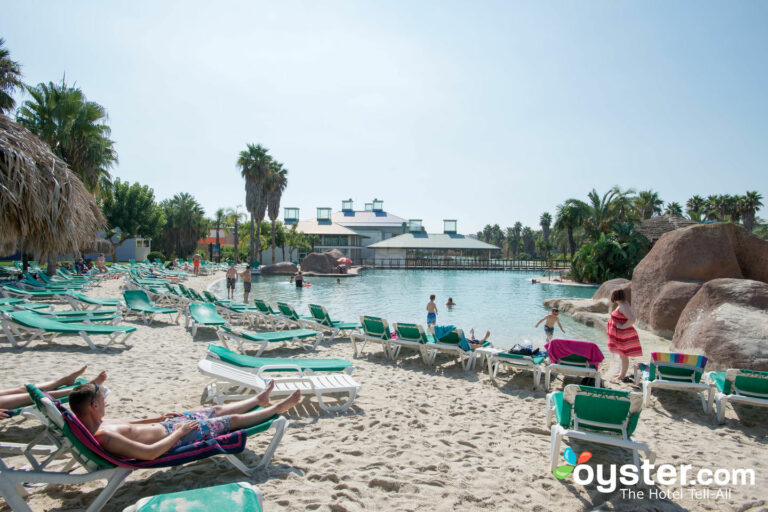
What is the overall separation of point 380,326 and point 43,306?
7.27m

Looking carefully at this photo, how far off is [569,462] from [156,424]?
308 centimetres

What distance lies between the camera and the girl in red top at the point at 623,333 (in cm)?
603

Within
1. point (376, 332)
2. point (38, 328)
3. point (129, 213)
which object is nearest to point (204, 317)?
point (38, 328)

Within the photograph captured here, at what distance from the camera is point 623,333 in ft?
20.0

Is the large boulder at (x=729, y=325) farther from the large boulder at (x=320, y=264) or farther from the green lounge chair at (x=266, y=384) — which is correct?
the large boulder at (x=320, y=264)

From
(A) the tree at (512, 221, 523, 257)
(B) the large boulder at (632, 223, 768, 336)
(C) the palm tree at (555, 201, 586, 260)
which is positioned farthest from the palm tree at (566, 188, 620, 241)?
(A) the tree at (512, 221, 523, 257)

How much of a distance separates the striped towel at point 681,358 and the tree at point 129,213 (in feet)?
136

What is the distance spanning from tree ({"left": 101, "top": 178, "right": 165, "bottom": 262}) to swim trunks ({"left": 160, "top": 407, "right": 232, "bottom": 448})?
1587 inches

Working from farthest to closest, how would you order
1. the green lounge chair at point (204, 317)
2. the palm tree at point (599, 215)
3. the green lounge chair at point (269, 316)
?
the palm tree at point (599, 215) < the green lounge chair at point (269, 316) < the green lounge chair at point (204, 317)

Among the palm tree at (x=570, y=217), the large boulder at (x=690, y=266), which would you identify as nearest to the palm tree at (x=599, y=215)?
the palm tree at (x=570, y=217)

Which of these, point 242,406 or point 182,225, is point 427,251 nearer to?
point 182,225

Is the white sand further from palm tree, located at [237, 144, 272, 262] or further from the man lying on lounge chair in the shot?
palm tree, located at [237, 144, 272, 262]

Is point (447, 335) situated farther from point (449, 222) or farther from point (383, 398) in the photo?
point (449, 222)

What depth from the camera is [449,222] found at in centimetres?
6562
